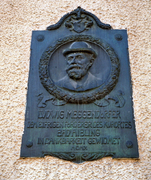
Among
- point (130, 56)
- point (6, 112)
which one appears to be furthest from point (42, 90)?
point (130, 56)

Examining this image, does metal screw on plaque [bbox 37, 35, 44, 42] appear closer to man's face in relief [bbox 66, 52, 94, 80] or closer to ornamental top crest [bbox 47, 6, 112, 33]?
ornamental top crest [bbox 47, 6, 112, 33]

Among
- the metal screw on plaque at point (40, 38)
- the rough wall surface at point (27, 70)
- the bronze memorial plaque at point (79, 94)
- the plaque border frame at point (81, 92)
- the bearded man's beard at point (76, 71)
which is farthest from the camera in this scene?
the metal screw on plaque at point (40, 38)

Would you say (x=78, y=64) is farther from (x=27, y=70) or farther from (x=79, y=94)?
(x=27, y=70)

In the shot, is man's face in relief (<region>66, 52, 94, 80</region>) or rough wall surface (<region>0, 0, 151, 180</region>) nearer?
rough wall surface (<region>0, 0, 151, 180</region>)

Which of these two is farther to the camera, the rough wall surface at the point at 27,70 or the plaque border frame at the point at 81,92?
the plaque border frame at the point at 81,92

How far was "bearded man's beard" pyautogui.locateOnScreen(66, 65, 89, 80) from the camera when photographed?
269cm

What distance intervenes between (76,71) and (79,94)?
30cm

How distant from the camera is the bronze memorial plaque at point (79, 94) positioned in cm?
239

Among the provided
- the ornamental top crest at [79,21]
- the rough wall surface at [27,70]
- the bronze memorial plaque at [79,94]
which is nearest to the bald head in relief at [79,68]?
the bronze memorial plaque at [79,94]

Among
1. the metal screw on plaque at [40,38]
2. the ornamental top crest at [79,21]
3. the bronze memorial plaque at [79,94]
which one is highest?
the ornamental top crest at [79,21]

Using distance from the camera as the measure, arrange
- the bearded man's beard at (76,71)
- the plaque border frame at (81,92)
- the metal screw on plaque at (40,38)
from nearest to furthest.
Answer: the plaque border frame at (81,92) < the bearded man's beard at (76,71) < the metal screw on plaque at (40,38)

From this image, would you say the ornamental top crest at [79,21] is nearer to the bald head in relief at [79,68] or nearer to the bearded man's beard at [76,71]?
the bald head in relief at [79,68]

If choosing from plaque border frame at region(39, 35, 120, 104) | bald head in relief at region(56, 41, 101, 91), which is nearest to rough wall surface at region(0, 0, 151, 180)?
plaque border frame at region(39, 35, 120, 104)

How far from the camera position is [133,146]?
2367mm
